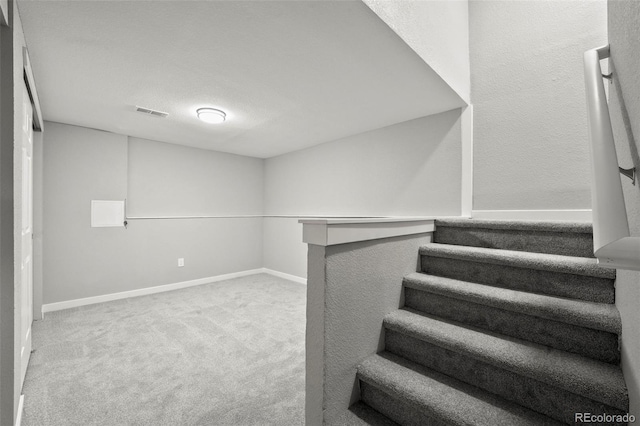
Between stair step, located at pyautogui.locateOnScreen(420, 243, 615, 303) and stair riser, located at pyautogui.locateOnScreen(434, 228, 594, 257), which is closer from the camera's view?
stair step, located at pyautogui.locateOnScreen(420, 243, 615, 303)

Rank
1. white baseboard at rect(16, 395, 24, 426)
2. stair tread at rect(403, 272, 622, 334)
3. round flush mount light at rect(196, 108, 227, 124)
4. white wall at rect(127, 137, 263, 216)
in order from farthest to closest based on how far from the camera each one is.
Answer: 1. white wall at rect(127, 137, 263, 216)
2. round flush mount light at rect(196, 108, 227, 124)
3. white baseboard at rect(16, 395, 24, 426)
4. stair tread at rect(403, 272, 622, 334)

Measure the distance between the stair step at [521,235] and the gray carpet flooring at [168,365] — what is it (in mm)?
1554

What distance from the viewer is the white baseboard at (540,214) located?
2123mm

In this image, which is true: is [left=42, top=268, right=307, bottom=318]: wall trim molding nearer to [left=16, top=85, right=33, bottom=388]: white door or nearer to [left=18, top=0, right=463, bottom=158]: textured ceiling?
[left=16, top=85, right=33, bottom=388]: white door

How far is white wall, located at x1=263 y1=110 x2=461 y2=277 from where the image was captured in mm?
2773

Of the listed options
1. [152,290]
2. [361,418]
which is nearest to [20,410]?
[361,418]

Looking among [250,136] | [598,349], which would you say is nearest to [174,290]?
[250,136]

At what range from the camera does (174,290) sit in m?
4.04

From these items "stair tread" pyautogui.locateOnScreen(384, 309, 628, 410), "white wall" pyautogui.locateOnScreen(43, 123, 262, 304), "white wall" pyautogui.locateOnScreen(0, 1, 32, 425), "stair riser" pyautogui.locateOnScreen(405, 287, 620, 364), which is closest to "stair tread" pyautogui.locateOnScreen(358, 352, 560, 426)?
"stair tread" pyautogui.locateOnScreen(384, 309, 628, 410)

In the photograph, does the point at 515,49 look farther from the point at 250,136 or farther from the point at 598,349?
the point at 250,136

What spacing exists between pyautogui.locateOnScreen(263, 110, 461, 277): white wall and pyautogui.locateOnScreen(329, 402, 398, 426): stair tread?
1.98 metres

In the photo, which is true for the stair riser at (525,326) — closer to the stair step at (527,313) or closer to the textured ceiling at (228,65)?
the stair step at (527,313)

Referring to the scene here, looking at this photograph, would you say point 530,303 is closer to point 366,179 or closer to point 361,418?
point 361,418

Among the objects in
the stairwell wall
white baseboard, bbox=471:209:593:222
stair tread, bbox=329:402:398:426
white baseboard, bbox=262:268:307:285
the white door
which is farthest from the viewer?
white baseboard, bbox=262:268:307:285
